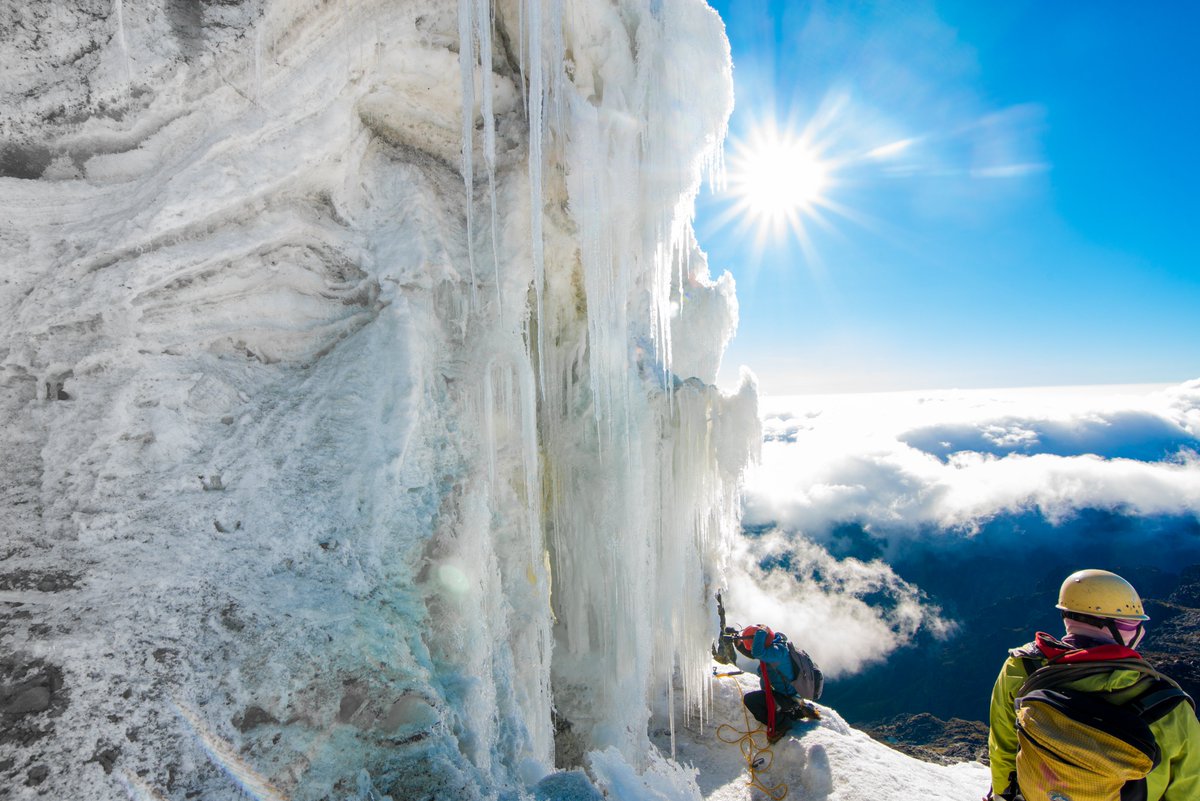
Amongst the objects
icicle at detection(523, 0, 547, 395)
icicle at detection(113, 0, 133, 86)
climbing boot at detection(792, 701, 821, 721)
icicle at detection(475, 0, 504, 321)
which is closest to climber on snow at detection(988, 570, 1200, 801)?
icicle at detection(523, 0, 547, 395)

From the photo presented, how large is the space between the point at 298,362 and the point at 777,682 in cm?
860

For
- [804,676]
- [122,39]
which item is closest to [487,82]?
[122,39]

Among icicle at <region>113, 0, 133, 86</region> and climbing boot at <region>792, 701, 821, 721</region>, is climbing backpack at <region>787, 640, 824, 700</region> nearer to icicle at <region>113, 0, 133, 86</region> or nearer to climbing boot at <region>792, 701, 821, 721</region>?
climbing boot at <region>792, 701, 821, 721</region>

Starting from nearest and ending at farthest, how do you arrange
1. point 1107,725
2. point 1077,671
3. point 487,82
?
point 1107,725
point 1077,671
point 487,82

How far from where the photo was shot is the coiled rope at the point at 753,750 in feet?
24.5

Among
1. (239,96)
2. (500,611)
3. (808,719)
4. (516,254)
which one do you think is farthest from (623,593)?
(239,96)

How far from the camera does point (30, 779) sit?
6.53 feet

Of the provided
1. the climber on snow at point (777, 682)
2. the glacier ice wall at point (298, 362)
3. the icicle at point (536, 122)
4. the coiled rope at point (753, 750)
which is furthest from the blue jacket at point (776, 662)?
the icicle at point (536, 122)

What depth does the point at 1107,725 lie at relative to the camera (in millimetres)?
2453

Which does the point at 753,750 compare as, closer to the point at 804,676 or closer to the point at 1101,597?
the point at 804,676

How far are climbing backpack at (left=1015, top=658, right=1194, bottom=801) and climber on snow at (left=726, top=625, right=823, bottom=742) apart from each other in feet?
19.8

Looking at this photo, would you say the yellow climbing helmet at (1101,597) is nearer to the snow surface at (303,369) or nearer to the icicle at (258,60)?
the snow surface at (303,369)

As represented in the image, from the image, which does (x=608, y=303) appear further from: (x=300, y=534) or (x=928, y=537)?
(x=928, y=537)

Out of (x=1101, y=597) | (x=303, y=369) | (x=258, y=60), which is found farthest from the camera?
(x=303, y=369)
